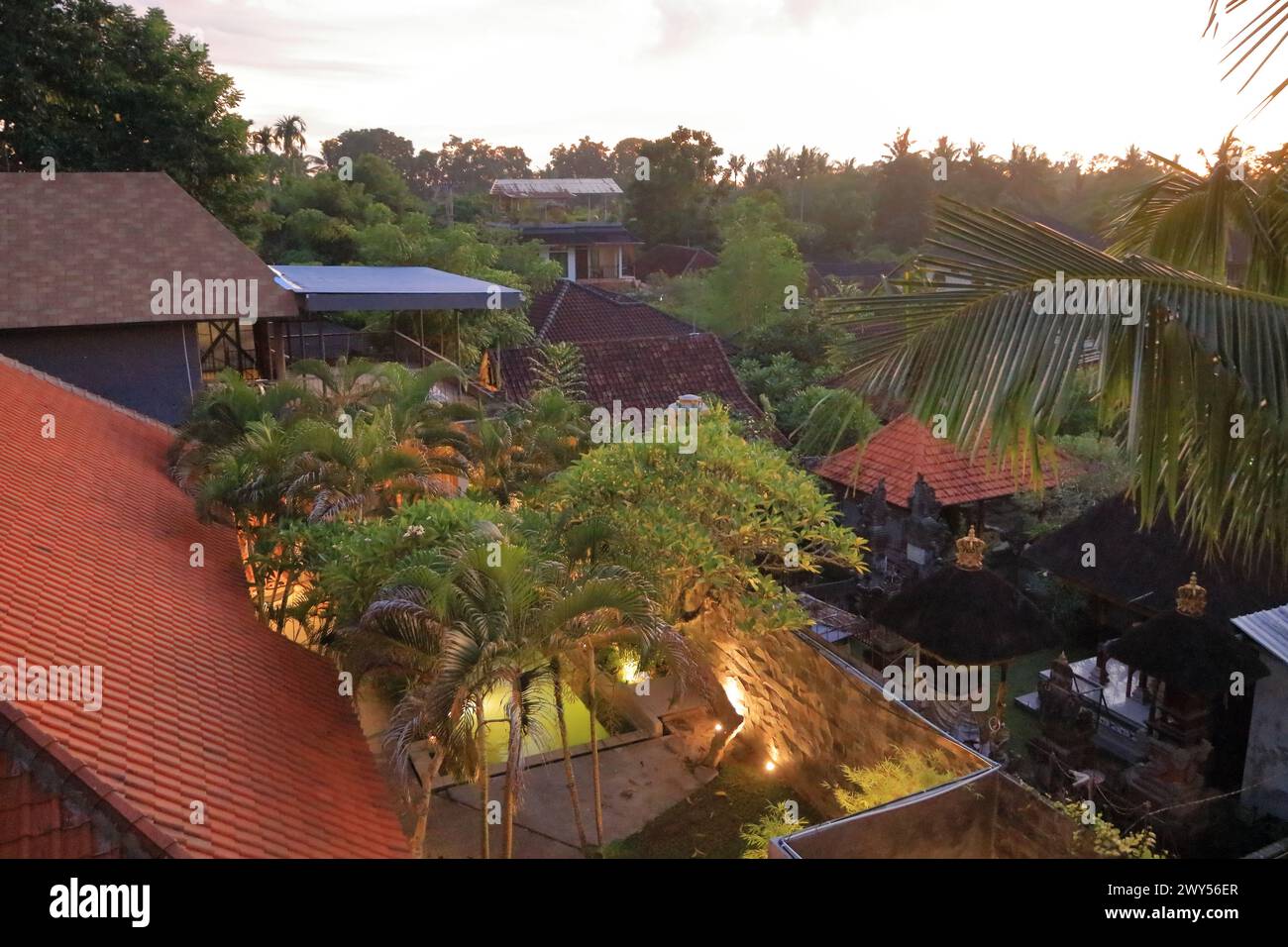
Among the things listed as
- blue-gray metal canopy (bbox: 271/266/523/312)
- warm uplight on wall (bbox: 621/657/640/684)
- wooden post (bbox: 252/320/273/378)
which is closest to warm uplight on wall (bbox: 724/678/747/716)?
warm uplight on wall (bbox: 621/657/640/684)

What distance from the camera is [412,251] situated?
1115 inches

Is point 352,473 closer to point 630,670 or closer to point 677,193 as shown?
point 630,670

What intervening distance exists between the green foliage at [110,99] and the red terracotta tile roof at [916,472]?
16.0m

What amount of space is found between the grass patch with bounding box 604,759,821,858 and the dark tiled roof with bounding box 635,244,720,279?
3954 centimetres

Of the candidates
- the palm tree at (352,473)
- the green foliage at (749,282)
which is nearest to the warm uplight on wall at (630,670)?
the palm tree at (352,473)

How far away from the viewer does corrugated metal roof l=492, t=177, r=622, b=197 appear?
189ft

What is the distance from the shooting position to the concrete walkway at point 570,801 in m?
10.3

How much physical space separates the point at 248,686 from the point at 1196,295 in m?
6.87

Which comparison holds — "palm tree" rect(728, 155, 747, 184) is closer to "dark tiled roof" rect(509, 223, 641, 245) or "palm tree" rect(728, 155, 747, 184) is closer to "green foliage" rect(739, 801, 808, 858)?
"dark tiled roof" rect(509, 223, 641, 245)

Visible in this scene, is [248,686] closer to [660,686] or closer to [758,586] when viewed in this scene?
[758,586]

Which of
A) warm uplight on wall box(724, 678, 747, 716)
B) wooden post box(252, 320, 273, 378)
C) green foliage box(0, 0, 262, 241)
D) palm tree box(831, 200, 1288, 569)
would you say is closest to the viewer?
palm tree box(831, 200, 1288, 569)

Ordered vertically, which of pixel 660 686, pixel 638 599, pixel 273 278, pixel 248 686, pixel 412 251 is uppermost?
pixel 412 251

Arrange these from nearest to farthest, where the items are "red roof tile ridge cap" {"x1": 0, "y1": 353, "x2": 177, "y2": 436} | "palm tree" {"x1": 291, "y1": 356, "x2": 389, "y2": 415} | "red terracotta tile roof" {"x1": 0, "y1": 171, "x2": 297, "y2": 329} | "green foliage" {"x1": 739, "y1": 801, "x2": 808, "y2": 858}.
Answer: "green foliage" {"x1": 739, "y1": 801, "x2": 808, "y2": 858}, "red roof tile ridge cap" {"x1": 0, "y1": 353, "x2": 177, "y2": 436}, "palm tree" {"x1": 291, "y1": 356, "x2": 389, "y2": 415}, "red terracotta tile roof" {"x1": 0, "y1": 171, "x2": 297, "y2": 329}
